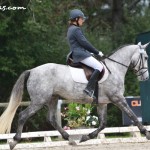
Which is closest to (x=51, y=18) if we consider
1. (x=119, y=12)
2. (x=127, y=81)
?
(x=127, y=81)

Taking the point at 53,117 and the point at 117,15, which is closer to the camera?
the point at 53,117

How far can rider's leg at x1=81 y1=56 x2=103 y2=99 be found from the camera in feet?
29.6

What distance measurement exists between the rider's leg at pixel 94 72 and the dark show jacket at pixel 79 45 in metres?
0.10

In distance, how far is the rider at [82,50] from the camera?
902cm

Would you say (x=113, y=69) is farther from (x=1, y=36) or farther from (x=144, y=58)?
(x=1, y=36)

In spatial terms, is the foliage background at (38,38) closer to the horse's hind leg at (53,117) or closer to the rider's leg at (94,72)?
the horse's hind leg at (53,117)

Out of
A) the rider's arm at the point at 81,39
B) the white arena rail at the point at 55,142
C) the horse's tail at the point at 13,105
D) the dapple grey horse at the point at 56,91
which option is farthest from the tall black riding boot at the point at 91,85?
the white arena rail at the point at 55,142

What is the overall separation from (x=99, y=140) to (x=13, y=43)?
480 cm

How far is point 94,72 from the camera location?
29.6ft

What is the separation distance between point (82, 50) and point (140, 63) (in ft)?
3.75

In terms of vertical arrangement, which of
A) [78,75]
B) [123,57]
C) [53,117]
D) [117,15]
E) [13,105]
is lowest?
[53,117]

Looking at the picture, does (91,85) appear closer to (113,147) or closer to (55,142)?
(113,147)

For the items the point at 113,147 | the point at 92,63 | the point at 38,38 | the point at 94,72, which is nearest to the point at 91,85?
the point at 94,72

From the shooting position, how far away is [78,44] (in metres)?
9.21
